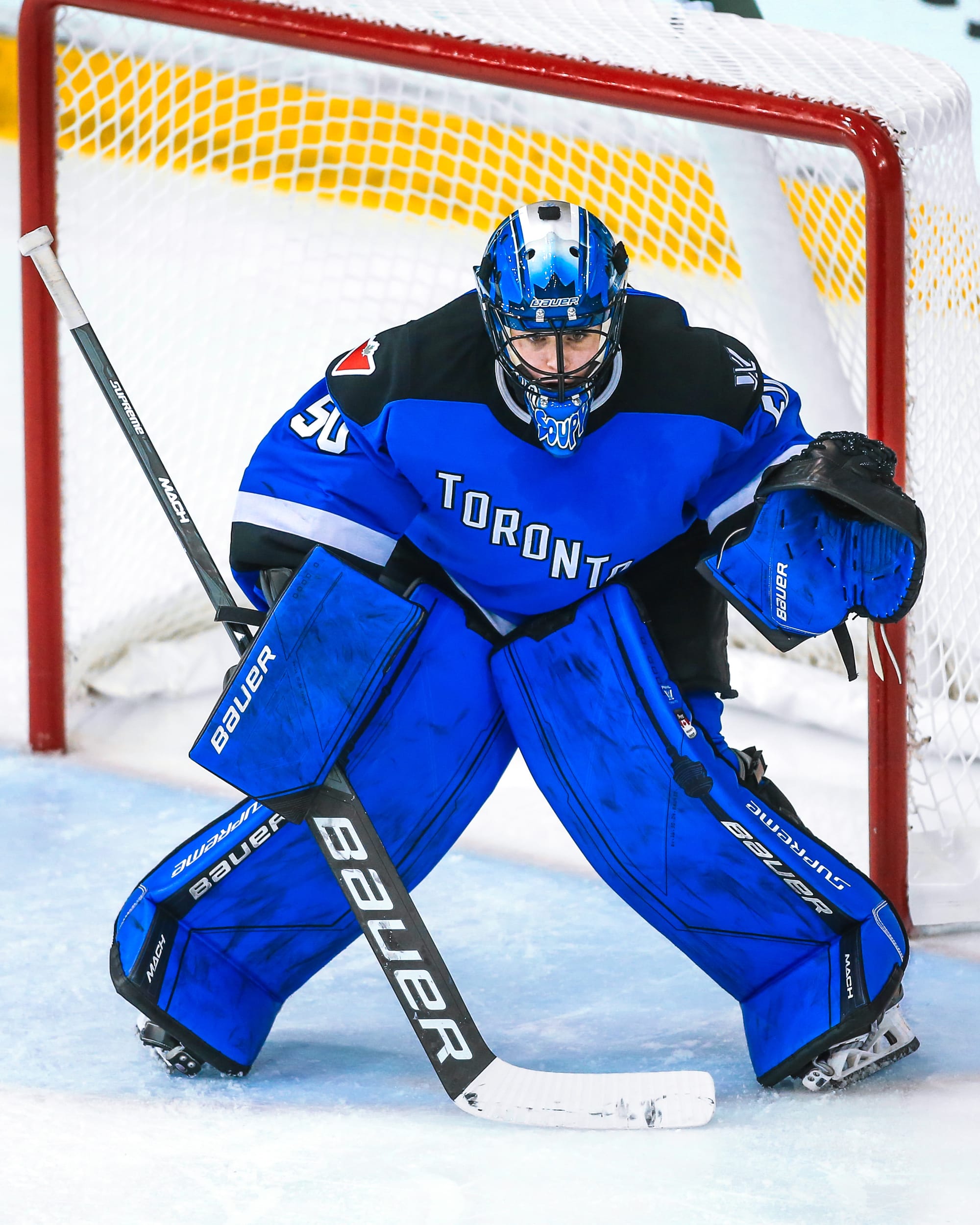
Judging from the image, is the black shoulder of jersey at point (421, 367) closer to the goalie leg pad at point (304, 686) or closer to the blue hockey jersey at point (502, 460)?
the blue hockey jersey at point (502, 460)

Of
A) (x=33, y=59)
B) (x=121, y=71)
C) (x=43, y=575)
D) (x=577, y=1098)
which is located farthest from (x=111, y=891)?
(x=121, y=71)

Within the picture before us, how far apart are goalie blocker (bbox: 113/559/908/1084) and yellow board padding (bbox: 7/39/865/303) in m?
1.09

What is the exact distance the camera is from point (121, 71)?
3215 millimetres

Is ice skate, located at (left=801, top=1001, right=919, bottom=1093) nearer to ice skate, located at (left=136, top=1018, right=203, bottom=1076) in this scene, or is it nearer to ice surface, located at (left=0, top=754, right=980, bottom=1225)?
ice surface, located at (left=0, top=754, right=980, bottom=1225)

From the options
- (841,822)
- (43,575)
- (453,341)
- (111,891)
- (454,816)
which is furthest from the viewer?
(43,575)

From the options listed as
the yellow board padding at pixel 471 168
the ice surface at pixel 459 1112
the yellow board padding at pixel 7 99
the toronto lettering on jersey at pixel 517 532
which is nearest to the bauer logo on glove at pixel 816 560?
the toronto lettering on jersey at pixel 517 532

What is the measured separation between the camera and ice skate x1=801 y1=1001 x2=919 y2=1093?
187 cm

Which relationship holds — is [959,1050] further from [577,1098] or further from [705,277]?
[705,277]

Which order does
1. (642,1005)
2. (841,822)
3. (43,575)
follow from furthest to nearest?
1. (43,575)
2. (841,822)
3. (642,1005)

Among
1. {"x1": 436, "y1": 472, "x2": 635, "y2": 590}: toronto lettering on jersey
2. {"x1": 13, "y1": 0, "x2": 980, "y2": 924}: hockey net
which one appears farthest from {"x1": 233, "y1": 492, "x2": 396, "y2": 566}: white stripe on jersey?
{"x1": 13, "y1": 0, "x2": 980, "y2": 924}: hockey net

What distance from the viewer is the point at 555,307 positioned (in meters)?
1.67

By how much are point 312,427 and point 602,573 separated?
366 mm

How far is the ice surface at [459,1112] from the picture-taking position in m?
1.67

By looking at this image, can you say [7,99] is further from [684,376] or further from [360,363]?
[684,376]
